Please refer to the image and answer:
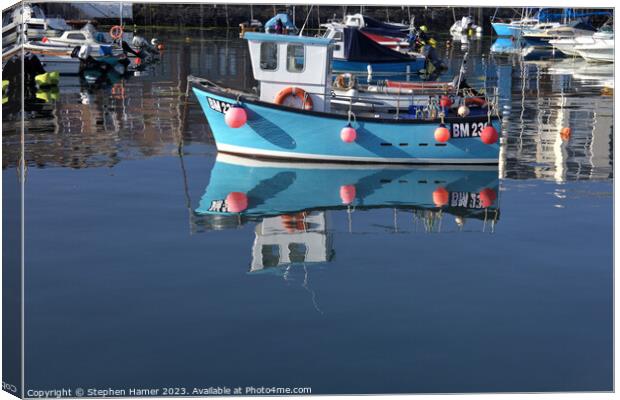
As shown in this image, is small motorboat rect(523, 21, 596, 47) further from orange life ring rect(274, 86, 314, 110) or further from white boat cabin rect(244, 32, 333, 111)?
orange life ring rect(274, 86, 314, 110)

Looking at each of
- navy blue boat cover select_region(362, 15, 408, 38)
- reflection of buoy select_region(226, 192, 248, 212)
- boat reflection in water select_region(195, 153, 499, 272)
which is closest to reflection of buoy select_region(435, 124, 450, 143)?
boat reflection in water select_region(195, 153, 499, 272)

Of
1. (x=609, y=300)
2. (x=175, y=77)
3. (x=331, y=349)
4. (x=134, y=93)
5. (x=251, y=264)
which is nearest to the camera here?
(x=331, y=349)

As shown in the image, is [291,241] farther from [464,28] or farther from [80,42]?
[464,28]

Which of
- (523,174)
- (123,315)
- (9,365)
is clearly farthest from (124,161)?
(9,365)

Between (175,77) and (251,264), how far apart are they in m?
32.2

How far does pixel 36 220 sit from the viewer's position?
56.0 ft

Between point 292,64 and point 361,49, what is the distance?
2490 centimetres

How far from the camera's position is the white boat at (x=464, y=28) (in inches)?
3137

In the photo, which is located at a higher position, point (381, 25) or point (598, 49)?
point (381, 25)

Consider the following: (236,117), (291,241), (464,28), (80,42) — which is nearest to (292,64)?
(236,117)

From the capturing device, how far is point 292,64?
75.9ft

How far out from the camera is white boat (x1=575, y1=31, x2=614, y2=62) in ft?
173

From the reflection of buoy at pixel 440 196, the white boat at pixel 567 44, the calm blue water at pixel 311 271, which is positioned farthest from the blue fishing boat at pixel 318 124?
the white boat at pixel 567 44

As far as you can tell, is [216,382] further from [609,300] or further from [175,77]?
[175,77]
